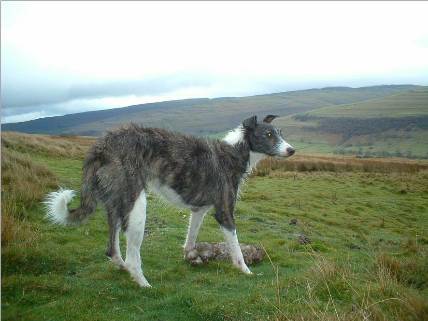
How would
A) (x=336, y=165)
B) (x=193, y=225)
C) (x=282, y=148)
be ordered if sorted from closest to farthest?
(x=193, y=225), (x=282, y=148), (x=336, y=165)

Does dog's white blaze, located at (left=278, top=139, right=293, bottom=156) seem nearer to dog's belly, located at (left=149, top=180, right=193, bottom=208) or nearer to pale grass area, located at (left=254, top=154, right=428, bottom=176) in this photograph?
dog's belly, located at (left=149, top=180, right=193, bottom=208)

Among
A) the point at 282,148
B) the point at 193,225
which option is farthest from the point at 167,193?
the point at 282,148

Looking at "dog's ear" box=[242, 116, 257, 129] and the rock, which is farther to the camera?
"dog's ear" box=[242, 116, 257, 129]

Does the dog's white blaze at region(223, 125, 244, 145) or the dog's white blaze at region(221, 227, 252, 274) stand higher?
the dog's white blaze at region(223, 125, 244, 145)

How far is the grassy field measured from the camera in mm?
6680

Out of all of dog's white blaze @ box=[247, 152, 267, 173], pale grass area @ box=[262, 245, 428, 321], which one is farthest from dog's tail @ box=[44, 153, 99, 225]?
dog's white blaze @ box=[247, 152, 267, 173]

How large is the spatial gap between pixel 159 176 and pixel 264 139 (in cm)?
318

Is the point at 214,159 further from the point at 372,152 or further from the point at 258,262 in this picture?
the point at 372,152

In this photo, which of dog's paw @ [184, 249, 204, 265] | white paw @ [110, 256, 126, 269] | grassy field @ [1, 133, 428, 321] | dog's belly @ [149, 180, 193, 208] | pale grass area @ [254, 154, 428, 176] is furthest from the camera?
pale grass area @ [254, 154, 428, 176]

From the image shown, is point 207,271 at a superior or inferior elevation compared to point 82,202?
inferior

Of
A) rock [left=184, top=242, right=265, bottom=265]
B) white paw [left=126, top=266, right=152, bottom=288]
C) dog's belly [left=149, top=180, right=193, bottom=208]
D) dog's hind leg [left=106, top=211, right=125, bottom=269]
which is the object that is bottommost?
rock [left=184, top=242, right=265, bottom=265]

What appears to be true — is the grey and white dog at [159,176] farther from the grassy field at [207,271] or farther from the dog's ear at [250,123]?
the grassy field at [207,271]

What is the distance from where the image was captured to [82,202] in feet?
28.5

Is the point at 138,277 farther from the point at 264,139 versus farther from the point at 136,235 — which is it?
the point at 264,139
